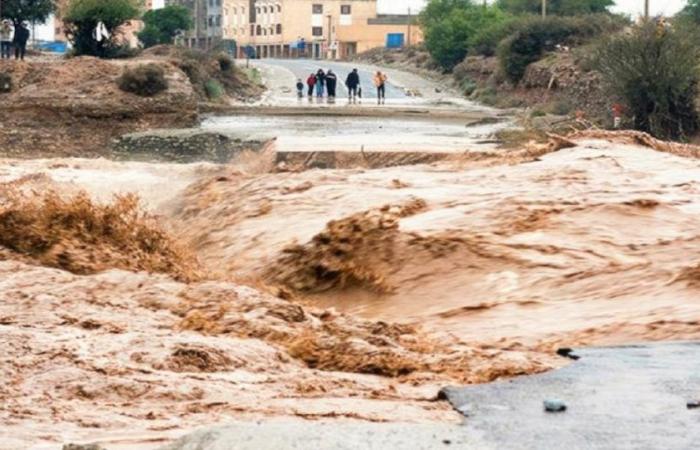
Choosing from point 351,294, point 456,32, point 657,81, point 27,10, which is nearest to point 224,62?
point 27,10

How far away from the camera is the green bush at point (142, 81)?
56.3 meters

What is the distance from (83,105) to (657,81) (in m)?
19.0

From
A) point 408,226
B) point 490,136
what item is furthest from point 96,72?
point 408,226

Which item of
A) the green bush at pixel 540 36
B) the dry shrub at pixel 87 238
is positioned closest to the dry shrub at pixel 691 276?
the dry shrub at pixel 87 238

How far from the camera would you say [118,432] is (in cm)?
832

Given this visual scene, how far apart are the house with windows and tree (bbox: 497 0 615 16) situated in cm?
3728

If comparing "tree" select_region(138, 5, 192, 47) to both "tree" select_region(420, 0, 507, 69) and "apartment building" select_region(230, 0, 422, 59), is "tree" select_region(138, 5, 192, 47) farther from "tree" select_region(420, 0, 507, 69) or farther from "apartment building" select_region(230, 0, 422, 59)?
"apartment building" select_region(230, 0, 422, 59)

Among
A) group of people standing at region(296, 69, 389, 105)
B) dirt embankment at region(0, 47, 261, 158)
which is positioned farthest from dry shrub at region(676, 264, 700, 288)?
group of people standing at region(296, 69, 389, 105)

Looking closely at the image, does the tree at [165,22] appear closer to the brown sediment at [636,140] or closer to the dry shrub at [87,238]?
the brown sediment at [636,140]

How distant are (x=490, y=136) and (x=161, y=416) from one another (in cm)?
3301

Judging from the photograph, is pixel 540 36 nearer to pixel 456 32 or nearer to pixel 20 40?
pixel 456 32

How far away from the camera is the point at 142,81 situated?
56.5 meters

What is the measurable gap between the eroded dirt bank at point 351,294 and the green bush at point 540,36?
49611 mm

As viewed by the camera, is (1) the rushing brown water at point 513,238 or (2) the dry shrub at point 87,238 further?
(2) the dry shrub at point 87,238
